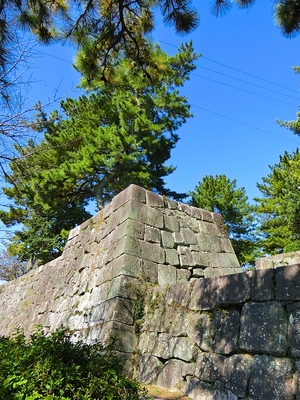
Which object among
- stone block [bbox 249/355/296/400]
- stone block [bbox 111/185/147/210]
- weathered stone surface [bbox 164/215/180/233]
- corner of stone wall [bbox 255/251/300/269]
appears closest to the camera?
stone block [bbox 249/355/296/400]

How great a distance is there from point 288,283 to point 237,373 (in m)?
0.78

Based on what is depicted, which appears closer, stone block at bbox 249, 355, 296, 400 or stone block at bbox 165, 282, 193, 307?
stone block at bbox 249, 355, 296, 400

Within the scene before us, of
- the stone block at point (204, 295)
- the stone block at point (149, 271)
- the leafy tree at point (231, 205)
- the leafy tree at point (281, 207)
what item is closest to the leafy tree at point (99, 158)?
the leafy tree at point (231, 205)

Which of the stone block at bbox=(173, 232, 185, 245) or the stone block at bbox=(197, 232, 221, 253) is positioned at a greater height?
the stone block at bbox=(197, 232, 221, 253)

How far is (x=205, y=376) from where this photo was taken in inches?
96.0

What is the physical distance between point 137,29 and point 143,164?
30.9 feet

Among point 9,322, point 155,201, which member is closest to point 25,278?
point 9,322

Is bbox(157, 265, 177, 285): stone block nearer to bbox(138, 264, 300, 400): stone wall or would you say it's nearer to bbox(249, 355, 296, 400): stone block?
bbox(138, 264, 300, 400): stone wall

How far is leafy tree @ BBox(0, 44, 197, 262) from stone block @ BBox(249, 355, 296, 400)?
9697mm

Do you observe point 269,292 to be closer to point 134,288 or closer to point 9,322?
point 134,288

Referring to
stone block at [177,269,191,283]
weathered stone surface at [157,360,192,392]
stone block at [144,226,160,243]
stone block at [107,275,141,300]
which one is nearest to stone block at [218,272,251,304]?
weathered stone surface at [157,360,192,392]

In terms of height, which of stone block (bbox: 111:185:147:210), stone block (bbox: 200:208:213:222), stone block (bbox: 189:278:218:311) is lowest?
stone block (bbox: 189:278:218:311)

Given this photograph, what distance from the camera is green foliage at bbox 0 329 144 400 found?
5.69 feet

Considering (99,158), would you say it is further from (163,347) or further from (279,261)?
(163,347)
